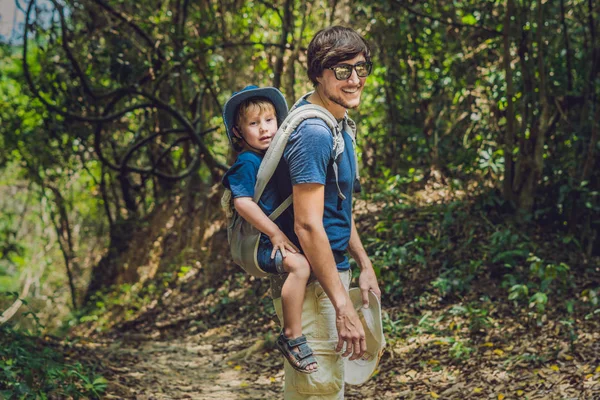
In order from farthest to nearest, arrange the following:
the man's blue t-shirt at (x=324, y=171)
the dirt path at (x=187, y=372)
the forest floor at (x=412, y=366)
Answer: the dirt path at (x=187, y=372), the forest floor at (x=412, y=366), the man's blue t-shirt at (x=324, y=171)

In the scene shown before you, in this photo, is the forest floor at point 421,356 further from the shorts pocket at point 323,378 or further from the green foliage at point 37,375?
the shorts pocket at point 323,378

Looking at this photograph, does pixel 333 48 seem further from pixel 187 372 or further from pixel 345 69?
pixel 187 372

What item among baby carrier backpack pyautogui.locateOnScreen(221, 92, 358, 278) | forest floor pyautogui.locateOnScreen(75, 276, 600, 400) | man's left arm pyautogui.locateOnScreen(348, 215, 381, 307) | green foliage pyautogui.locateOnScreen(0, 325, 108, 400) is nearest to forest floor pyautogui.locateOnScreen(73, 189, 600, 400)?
forest floor pyautogui.locateOnScreen(75, 276, 600, 400)

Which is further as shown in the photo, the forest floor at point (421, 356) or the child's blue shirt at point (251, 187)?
the forest floor at point (421, 356)

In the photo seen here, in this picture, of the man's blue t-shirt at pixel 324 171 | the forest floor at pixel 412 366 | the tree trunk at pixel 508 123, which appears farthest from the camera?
the tree trunk at pixel 508 123

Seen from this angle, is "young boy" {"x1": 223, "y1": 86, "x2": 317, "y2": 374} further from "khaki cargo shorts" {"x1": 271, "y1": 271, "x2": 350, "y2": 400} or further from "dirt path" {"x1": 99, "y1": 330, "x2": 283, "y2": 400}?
"dirt path" {"x1": 99, "y1": 330, "x2": 283, "y2": 400}

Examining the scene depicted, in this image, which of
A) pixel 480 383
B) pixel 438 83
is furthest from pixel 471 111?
pixel 480 383

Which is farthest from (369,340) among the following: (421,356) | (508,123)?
(508,123)

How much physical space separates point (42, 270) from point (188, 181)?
20.1ft

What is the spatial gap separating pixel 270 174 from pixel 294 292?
0.45 meters

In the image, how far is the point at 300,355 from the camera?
262 centimetres

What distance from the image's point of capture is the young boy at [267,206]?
2.63m

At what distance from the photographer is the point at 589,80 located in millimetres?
7016

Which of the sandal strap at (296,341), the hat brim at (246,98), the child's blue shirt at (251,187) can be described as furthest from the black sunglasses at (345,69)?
the sandal strap at (296,341)
